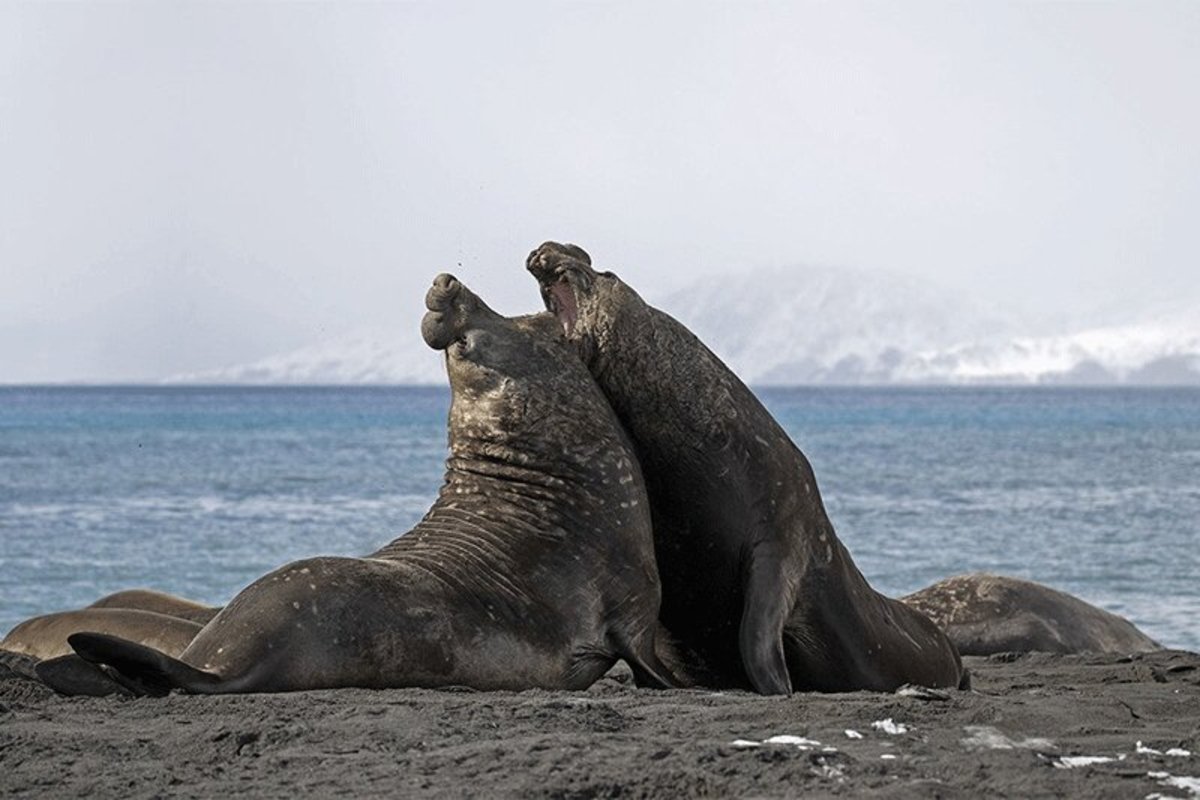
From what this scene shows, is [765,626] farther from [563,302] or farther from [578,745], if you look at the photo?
[578,745]

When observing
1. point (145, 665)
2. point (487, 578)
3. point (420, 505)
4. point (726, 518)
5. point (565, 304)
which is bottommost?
point (420, 505)

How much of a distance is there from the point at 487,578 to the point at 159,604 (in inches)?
145

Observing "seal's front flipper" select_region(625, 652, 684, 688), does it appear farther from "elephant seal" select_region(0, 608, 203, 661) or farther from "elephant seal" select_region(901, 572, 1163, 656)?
"elephant seal" select_region(901, 572, 1163, 656)

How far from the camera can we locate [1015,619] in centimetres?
1150

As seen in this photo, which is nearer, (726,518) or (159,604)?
(726,518)

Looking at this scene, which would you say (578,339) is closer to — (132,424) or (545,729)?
(545,729)

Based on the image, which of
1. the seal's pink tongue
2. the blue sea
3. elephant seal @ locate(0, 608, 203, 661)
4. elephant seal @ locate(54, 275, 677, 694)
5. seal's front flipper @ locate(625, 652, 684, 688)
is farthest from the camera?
the blue sea

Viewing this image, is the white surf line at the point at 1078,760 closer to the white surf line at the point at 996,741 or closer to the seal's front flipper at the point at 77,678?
the white surf line at the point at 996,741

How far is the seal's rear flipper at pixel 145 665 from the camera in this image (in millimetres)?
6816

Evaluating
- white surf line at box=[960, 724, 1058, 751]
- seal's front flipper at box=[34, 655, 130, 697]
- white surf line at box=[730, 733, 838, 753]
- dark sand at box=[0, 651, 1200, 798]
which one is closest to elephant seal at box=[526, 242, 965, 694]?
dark sand at box=[0, 651, 1200, 798]

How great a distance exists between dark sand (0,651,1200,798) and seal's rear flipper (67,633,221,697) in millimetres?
142

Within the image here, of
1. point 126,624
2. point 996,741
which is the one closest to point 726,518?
point 996,741

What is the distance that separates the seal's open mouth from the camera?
8367 mm

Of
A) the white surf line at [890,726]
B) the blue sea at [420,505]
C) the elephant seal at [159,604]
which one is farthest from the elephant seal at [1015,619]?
the white surf line at [890,726]
